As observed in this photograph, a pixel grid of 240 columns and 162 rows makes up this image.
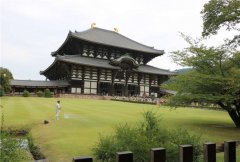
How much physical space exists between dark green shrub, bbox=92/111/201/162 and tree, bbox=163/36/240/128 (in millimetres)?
7688

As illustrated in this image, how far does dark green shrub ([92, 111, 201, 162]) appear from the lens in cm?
696

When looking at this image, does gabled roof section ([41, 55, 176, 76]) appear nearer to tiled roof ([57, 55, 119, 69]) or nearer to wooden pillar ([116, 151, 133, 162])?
tiled roof ([57, 55, 119, 69])

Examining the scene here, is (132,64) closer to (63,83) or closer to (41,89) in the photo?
(63,83)

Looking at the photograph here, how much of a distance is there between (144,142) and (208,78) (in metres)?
9.20

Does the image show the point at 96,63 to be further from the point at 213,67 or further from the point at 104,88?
the point at 213,67

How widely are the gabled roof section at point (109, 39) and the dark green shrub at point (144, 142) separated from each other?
1781 inches

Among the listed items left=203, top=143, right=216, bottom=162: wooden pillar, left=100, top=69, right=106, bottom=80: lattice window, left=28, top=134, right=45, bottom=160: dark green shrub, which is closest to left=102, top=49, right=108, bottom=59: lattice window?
left=100, top=69, right=106, bottom=80: lattice window

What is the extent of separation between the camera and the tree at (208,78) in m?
14.9

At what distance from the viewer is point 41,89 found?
5038 centimetres

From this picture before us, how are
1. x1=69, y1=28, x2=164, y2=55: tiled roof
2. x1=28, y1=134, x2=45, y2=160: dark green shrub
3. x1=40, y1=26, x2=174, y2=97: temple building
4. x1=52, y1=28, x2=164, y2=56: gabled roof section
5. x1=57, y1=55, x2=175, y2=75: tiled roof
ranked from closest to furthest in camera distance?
x1=28, y1=134, x2=45, y2=160: dark green shrub < x1=57, y1=55, x2=175, y2=75: tiled roof < x1=40, y1=26, x2=174, y2=97: temple building < x1=52, y1=28, x2=164, y2=56: gabled roof section < x1=69, y1=28, x2=164, y2=55: tiled roof

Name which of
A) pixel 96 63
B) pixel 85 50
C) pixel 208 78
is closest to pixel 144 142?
pixel 208 78

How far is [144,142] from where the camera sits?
698 centimetres

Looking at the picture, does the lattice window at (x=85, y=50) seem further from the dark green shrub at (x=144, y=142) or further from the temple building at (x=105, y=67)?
the dark green shrub at (x=144, y=142)

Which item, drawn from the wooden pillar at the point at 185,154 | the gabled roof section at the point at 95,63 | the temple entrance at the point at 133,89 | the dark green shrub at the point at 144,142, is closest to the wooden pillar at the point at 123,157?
the wooden pillar at the point at 185,154
